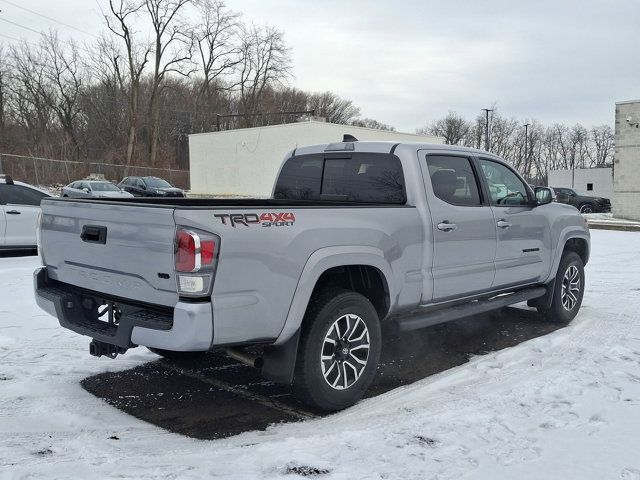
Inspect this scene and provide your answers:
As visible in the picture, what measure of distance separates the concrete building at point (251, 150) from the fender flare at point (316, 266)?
2992 centimetres

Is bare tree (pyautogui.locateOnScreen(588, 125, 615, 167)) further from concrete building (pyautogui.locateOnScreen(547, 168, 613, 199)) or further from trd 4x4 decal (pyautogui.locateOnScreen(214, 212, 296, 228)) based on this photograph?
trd 4x4 decal (pyautogui.locateOnScreen(214, 212, 296, 228))

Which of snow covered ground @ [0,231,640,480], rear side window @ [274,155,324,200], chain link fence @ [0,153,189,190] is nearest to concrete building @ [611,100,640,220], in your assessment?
snow covered ground @ [0,231,640,480]

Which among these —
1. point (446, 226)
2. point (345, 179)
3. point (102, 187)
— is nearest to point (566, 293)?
point (446, 226)

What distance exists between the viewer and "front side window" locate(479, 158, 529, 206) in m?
5.77

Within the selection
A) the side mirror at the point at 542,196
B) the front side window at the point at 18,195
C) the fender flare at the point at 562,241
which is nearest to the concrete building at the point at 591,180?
the fender flare at the point at 562,241

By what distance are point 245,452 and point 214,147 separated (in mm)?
39625

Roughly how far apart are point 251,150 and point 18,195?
92.0ft

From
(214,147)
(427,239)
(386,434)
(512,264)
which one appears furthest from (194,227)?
(214,147)

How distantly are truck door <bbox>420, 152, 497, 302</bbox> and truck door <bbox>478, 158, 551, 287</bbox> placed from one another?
169 millimetres

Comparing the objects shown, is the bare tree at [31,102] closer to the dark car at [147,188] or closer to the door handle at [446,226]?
the dark car at [147,188]

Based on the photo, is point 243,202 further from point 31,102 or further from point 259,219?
point 31,102

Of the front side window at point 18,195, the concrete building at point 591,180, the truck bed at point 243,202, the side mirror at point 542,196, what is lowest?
the truck bed at point 243,202

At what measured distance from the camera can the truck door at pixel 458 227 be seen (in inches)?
194

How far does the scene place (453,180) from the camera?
209 inches
